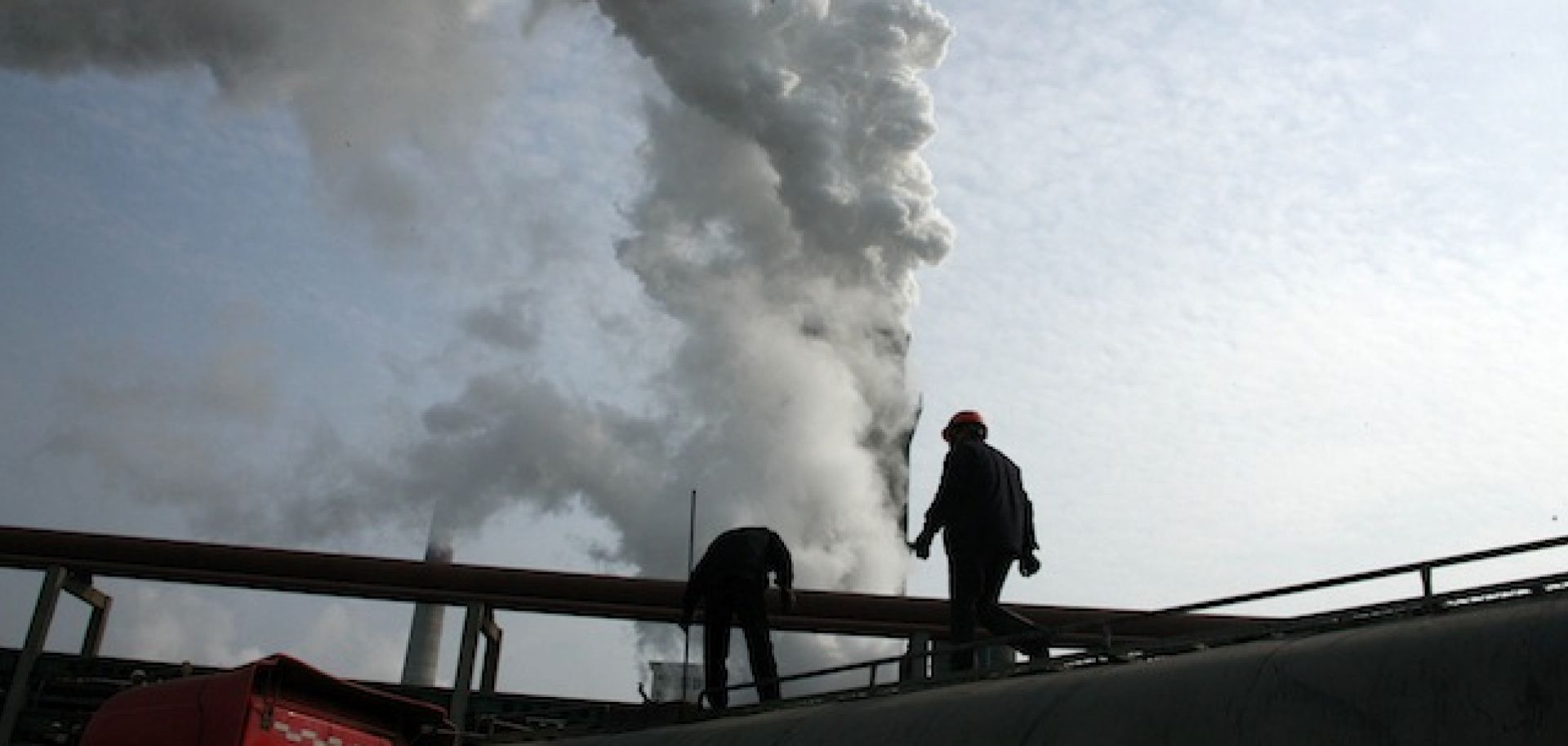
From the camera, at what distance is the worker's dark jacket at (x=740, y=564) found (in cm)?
972

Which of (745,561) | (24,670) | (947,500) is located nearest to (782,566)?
(745,561)

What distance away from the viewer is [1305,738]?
193 inches

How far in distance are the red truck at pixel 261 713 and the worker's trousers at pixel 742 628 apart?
1979mm

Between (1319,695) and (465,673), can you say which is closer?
(1319,695)

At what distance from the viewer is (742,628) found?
31.2ft

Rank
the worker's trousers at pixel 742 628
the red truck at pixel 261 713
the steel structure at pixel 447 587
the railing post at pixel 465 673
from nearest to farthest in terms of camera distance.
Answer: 1. the red truck at pixel 261 713
2. the worker's trousers at pixel 742 628
3. the railing post at pixel 465 673
4. the steel structure at pixel 447 587

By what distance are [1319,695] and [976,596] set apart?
379 cm

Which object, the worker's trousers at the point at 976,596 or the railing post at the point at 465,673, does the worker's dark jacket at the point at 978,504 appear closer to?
the worker's trousers at the point at 976,596

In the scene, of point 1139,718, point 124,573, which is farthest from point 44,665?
point 1139,718

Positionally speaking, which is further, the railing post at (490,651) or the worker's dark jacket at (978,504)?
the railing post at (490,651)

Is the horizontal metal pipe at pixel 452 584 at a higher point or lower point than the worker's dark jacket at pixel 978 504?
higher

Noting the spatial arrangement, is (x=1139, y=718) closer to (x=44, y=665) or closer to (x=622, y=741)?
(x=622, y=741)

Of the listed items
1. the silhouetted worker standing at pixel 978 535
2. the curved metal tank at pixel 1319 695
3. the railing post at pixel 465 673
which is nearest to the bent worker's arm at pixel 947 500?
the silhouetted worker standing at pixel 978 535

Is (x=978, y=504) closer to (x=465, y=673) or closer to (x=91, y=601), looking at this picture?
(x=465, y=673)
